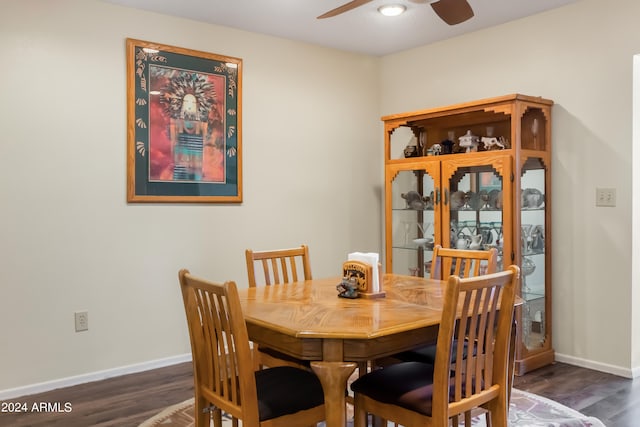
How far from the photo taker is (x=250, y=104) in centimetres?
417

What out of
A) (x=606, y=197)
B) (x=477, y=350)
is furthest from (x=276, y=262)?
(x=606, y=197)

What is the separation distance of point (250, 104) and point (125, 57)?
96 cm

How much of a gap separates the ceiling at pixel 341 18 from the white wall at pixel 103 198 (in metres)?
0.15

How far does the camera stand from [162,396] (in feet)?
10.4

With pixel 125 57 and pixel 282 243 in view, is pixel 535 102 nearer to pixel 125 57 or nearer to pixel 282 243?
pixel 282 243

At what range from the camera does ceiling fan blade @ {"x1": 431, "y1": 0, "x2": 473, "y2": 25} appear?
2623 millimetres

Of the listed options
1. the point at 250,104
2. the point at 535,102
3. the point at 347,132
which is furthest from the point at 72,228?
the point at 535,102

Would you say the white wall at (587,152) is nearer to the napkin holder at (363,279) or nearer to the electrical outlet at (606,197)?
the electrical outlet at (606,197)

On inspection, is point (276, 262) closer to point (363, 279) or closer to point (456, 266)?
point (363, 279)

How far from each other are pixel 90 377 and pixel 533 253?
2.94m

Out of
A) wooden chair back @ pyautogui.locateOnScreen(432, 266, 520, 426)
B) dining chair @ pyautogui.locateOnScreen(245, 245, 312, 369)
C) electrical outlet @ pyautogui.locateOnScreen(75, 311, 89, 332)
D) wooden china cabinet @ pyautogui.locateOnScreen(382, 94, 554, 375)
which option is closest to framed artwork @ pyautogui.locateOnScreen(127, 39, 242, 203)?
electrical outlet @ pyautogui.locateOnScreen(75, 311, 89, 332)

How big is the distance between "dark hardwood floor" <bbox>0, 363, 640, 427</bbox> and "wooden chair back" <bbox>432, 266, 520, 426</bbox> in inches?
44.8

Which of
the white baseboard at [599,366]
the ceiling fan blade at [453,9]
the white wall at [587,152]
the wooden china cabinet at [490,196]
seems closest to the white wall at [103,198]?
→ the wooden china cabinet at [490,196]

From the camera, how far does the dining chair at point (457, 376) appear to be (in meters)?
1.81
